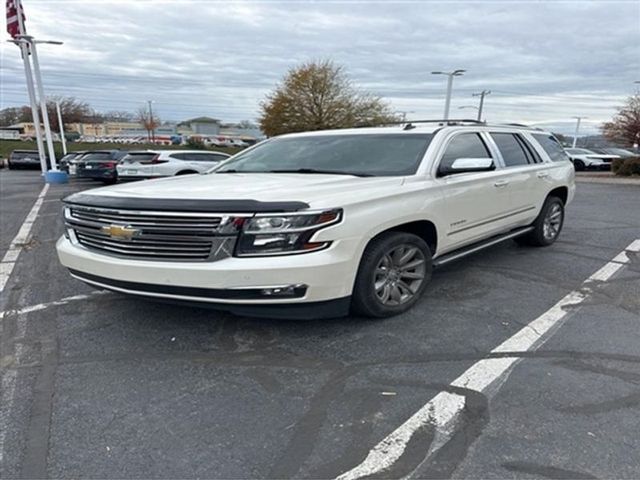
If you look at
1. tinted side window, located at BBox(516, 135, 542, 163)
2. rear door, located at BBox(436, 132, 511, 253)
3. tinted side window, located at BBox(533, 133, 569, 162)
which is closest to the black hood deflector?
rear door, located at BBox(436, 132, 511, 253)

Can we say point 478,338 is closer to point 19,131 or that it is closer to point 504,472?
point 504,472

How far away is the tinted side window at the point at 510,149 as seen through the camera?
532 cm

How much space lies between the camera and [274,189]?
11.1 feet

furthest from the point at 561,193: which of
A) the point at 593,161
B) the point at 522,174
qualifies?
the point at 593,161

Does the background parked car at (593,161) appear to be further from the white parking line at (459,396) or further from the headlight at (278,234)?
the headlight at (278,234)

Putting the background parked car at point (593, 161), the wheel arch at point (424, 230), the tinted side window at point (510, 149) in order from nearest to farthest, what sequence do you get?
the wheel arch at point (424, 230) → the tinted side window at point (510, 149) → the background parked car at point (593, 161)

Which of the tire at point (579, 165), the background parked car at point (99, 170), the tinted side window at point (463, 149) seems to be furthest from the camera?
the tire at point (579, 165)

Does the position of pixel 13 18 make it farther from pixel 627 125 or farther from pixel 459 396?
pixel 627 125

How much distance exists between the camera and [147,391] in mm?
2803

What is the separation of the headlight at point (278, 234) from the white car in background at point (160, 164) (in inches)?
475

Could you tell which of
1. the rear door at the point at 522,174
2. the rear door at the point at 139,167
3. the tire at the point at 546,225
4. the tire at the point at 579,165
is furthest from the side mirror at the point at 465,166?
the tire at the point at 579,165

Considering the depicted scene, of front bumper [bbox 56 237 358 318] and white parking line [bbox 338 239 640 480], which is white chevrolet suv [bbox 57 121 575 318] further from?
white parking line [bbox 338 239 640 480]

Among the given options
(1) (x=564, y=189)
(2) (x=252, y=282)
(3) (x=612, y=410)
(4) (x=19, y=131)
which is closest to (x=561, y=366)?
(3) (x=612, y=410)

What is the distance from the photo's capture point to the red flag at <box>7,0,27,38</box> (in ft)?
54.3
